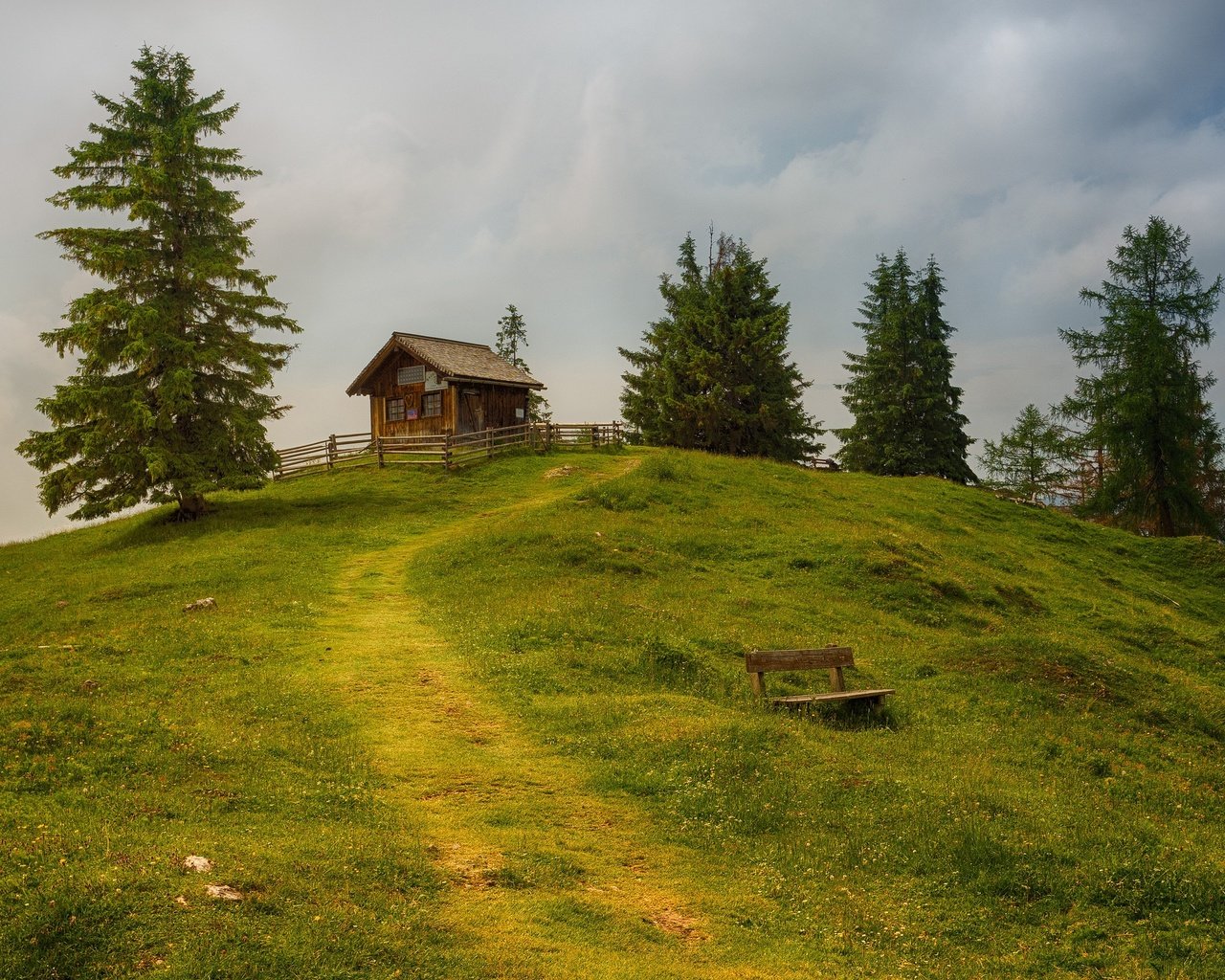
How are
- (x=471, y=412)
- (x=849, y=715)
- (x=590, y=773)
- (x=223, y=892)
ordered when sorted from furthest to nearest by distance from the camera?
(x=471, y=412) → (x=849, y=715) → (x=590, y=773) → (x=223, y=892)

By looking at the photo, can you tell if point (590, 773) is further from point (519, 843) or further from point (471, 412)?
point (471, 412)

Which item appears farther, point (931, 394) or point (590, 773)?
point (931, 394)

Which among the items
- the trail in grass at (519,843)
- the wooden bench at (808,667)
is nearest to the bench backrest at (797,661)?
the wooden bench at (808,667)

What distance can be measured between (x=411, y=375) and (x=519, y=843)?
44.5 m

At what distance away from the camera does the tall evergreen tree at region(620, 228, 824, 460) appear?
171 ft

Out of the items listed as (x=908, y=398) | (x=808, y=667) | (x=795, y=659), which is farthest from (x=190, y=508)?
(x=908, y=398)

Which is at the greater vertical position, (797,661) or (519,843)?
(797,661)

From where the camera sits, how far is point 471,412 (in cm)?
5166

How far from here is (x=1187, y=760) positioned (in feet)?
53.2

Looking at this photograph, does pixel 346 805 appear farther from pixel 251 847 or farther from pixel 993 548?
pixel 993 548

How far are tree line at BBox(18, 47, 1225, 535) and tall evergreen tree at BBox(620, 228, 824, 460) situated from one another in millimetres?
130

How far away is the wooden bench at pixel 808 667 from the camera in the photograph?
53.5ft

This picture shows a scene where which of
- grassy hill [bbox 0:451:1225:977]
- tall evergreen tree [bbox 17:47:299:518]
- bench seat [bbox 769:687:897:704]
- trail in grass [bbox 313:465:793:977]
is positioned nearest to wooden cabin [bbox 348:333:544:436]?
tall evergreen tree [bbox 17:47:299:518]

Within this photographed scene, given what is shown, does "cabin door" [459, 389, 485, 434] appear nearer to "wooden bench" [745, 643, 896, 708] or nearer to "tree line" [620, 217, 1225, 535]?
"tree line" [620, 217, 1225, 535]
